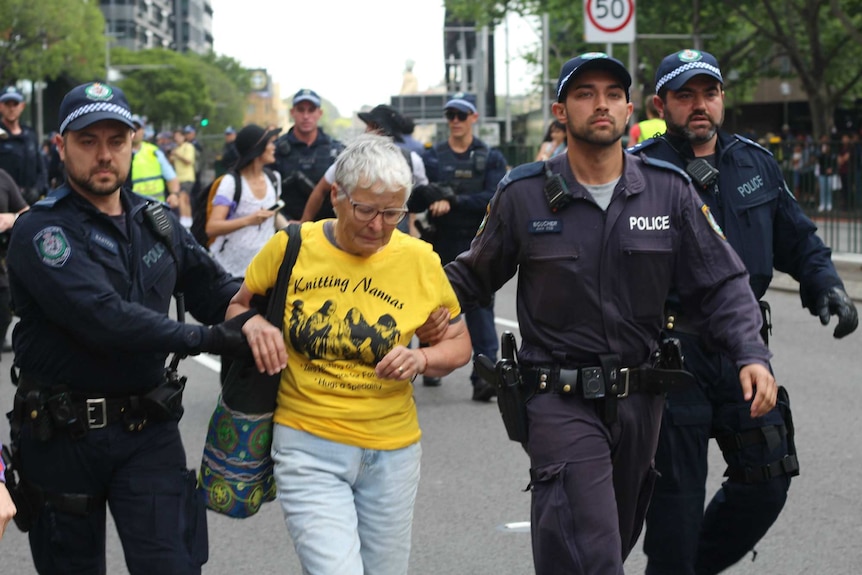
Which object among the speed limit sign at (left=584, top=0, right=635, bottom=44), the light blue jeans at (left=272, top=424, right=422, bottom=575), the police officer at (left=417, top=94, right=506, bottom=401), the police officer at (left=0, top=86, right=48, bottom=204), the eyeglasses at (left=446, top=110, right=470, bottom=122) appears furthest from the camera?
the speed limit sign at (left=584, top=0, right=635, bottom=44)

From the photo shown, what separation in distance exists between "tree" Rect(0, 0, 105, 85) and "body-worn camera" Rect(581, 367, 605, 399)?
59761 millimetres

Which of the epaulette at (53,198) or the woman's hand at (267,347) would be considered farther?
the epaulette at (53,198)

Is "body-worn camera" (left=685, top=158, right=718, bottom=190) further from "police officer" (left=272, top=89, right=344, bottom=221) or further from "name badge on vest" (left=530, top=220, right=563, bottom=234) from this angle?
"police officer" (left=272, top=89, right=344, bottom=221)

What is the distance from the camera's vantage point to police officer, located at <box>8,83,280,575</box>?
12.7 feet

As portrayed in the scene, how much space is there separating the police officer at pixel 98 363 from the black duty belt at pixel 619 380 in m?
0.90

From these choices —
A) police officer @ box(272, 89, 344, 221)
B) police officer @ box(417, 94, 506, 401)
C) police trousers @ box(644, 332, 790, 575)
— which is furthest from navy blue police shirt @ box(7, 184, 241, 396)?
police officer @ box(272, 89, 344, 221)

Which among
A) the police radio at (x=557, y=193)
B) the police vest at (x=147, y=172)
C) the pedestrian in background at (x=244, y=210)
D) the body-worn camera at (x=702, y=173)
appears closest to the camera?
the police radio at (x=557, y=193)

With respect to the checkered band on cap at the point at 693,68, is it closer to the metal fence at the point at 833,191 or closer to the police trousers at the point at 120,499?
the police trousers at the point at 120,499

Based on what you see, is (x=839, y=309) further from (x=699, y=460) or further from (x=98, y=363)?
(x=98, y=363)

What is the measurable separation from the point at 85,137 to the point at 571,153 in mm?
1415

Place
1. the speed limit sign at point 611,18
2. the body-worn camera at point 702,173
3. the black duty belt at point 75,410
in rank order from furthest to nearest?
the speed limit sign at point 611,18, the body-worn camera at point 702,173, the black duty belt at point 75,410

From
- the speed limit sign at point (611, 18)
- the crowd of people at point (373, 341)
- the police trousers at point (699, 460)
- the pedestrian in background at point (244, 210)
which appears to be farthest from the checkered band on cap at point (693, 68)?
the speed limit sign at point (611, 18)

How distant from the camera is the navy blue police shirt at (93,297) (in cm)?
385

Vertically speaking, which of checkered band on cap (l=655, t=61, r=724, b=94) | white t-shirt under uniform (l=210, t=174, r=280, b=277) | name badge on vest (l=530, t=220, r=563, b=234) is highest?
checkered band on cap (l=655, t=61, r=724, b=94)
